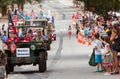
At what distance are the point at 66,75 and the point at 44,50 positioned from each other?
1935 mm

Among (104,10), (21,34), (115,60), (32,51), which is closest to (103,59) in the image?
(115,60)

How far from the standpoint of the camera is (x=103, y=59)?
2261 centimetres

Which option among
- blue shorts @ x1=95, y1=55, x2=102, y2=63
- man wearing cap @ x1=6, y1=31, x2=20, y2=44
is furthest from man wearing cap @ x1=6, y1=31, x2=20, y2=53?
blue shorts @ x1=95, y1=55, x2=102, y2=63

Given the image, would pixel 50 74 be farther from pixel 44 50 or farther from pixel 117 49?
pixel 117 49

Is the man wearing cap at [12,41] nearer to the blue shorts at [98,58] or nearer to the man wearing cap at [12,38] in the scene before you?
the man wearing cap at [12,38]

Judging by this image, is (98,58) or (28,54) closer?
(98,58)

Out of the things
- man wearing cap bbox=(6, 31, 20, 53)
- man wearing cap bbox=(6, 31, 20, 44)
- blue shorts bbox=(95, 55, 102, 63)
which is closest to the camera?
blue shorts bbox=(95, 55, 102, 63)

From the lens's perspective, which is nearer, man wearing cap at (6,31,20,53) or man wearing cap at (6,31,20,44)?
man wearing cap at (6,31,20,53)

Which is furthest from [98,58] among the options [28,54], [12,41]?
[12,41]

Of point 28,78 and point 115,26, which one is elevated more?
point 115,26

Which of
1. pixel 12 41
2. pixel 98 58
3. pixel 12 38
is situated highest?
pixel 12 38

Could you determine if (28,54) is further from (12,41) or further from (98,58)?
(98,58)

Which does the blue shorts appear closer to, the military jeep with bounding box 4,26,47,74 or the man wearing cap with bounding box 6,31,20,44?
the military jeep with bounding box 4,26,47,74

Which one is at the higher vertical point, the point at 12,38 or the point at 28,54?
the point at 12,38
